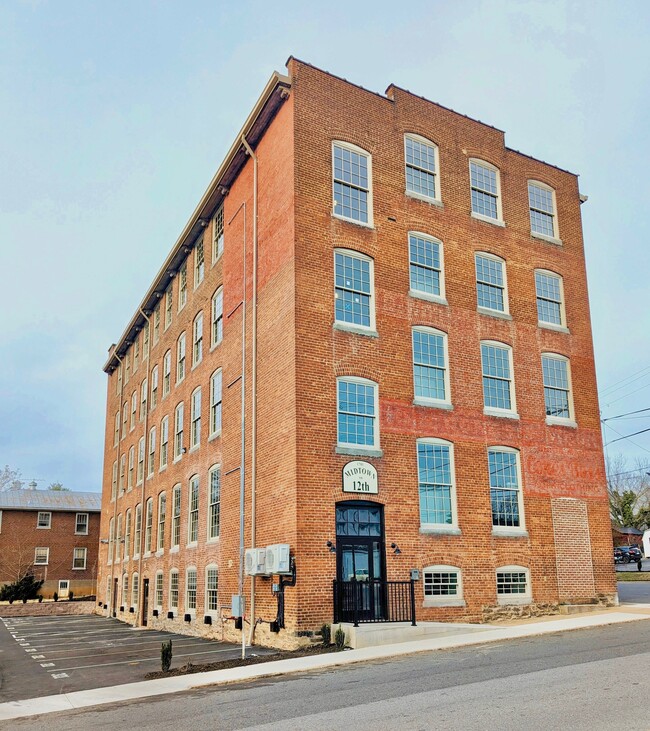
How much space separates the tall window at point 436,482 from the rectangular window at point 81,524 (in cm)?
4246

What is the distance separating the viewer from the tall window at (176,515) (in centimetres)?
2858

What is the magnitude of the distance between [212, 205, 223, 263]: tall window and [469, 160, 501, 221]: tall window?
910 cm

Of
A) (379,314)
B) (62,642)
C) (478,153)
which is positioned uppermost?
(478,153)

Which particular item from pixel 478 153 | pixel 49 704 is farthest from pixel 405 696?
pixel 478 153

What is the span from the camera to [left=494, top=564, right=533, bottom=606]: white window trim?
2034cm

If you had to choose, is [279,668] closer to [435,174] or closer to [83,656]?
[83,656]

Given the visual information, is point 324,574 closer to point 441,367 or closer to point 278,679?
point 278,679

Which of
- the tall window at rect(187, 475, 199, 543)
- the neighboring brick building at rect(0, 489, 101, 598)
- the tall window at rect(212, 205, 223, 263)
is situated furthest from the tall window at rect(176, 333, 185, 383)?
the neighboring brick building at rect(0, 489, 101, 598)

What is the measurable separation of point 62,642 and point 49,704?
14668mm

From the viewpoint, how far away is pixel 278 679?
12742 mm

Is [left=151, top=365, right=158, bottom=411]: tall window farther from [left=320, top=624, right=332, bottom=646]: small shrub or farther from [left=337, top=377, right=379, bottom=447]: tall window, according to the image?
[left=320, top=624, right=332, bottom=646]: small shrub

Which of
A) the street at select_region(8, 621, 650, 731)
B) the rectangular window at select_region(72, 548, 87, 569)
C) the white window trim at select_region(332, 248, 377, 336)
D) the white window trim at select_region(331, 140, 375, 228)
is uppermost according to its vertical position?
the white window trim at select_region(331, 140, 375, 228)

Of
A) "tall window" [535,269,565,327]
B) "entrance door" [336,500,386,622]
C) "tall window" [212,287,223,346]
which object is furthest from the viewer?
"tall window" [212,287,223,346]

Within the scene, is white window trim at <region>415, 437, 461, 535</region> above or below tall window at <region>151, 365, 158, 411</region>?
below
